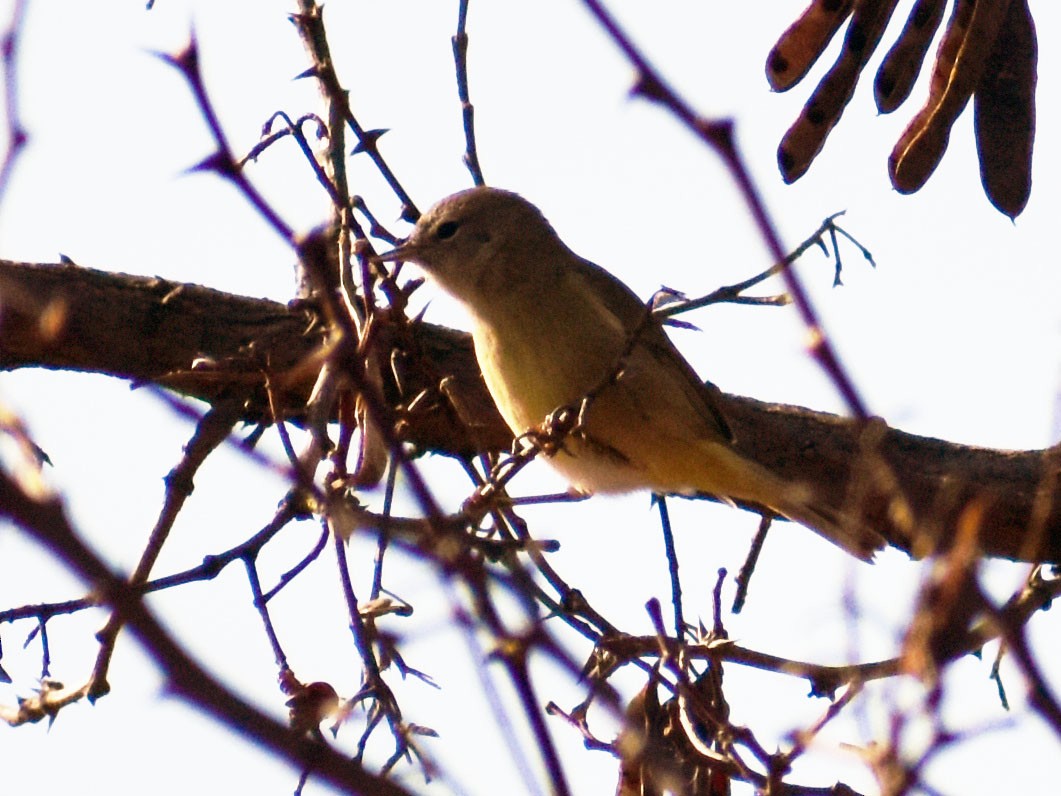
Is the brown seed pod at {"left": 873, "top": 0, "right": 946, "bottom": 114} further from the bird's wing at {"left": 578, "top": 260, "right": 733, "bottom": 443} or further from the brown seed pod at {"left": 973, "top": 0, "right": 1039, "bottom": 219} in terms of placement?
the bird's wing at {"left": 578, "top": 260, "right": 733, "bottom": 443}

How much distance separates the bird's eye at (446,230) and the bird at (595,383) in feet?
0.12

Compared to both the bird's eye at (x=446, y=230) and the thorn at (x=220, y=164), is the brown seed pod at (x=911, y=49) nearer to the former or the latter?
the thorn at (x=220, y=164)

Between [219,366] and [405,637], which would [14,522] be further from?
[219,366]

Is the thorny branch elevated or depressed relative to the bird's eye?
depressed

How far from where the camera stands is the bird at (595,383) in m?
4.88

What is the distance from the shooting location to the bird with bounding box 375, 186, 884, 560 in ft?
16.0

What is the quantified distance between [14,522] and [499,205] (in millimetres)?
5077

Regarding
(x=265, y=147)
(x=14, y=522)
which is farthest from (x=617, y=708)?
(x=265, y=147)

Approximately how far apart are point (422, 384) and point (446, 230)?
4.65 feet

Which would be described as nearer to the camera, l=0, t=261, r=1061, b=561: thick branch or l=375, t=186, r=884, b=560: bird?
l=0, t=261, r=1061, b=561: thick branch

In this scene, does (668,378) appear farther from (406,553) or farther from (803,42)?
(406,553)

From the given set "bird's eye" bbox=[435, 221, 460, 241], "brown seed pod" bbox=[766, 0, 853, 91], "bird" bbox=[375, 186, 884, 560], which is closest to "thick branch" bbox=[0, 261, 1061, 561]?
"bird" bbox=[375, 186, 884, 560]

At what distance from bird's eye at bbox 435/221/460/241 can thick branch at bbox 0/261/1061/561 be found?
405mm

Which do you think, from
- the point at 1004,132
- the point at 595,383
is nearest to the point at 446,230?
→ the point at 595,383
